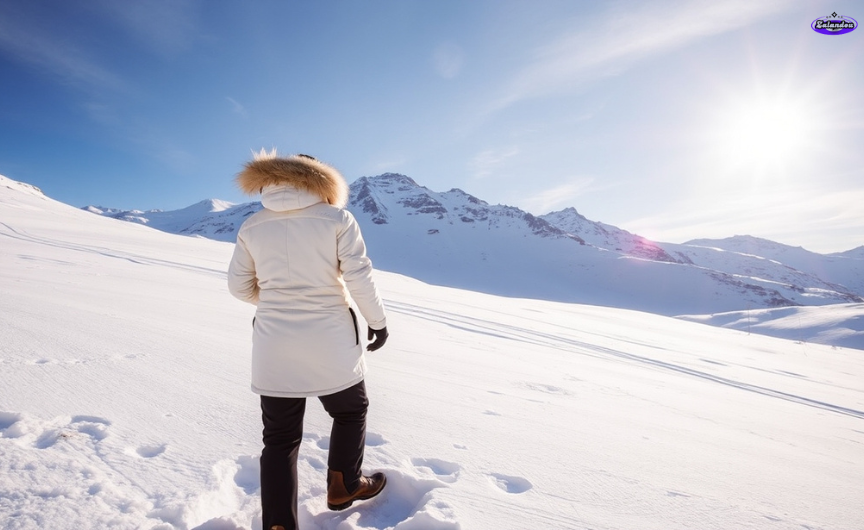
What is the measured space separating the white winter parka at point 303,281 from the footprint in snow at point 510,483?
95cm

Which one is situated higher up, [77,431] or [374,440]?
[77,431]

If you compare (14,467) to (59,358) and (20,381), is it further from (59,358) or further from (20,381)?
(59,358)

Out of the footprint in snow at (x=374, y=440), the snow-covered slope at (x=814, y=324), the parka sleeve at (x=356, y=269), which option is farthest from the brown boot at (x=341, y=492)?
the snow-covered slope at (x=814, y=324)

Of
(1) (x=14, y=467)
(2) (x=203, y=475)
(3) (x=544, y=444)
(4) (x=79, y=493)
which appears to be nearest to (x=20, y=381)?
(1) (x=14, y=467)

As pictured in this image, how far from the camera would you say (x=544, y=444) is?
97.9 inches

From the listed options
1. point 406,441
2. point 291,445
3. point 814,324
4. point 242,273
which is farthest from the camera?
point 814,324

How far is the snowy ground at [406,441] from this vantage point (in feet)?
5.53

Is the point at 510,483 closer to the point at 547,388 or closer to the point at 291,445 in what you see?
the point at 291,445

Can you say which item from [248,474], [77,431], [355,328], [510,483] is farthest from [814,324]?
[77,431]

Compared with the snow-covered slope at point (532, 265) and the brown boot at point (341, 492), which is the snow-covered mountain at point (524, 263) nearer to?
the snow-covered slope at point (532, 265)

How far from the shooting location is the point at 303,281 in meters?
1.82

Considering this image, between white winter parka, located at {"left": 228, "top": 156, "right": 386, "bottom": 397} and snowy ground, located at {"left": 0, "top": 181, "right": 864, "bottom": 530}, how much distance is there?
2.05ft

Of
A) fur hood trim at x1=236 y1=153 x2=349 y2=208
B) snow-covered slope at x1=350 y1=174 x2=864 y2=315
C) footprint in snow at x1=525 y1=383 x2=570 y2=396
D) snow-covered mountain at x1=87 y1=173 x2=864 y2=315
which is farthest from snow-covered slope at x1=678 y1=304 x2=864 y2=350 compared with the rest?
snow-covered slope at x1=350 y1=174 x2=864 y2=315

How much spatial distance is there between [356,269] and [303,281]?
0.86ft
